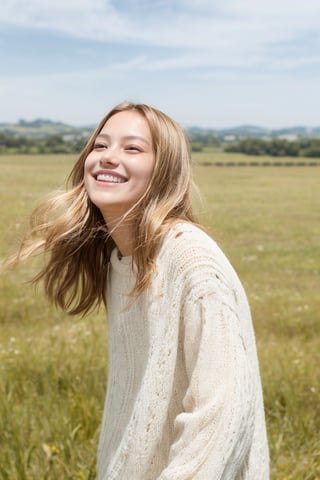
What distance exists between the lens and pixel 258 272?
525 inches

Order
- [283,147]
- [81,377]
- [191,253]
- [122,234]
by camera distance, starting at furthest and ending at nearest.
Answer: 1. [283,147]
2. [81,377]
3. [122,234]
4. [191,253]

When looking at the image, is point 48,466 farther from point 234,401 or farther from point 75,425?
point 234,401

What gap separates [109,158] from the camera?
2488 millimetres

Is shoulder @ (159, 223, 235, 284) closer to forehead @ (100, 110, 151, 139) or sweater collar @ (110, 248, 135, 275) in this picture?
sweater collar @ (110, 248, 135, 275)

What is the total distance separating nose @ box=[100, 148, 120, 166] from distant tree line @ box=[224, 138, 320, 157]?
93.8m

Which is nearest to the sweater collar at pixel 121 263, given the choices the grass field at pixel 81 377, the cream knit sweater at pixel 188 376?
the cream knit sweater at pixel 188 376

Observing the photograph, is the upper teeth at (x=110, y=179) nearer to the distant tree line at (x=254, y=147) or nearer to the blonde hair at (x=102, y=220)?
the blonde hair at (x=102, y=220)

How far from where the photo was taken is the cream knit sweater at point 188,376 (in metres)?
2.13

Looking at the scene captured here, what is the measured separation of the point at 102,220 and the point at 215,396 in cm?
98

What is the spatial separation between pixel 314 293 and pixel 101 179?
341 inches

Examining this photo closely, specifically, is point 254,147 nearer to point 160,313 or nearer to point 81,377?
point 81,377

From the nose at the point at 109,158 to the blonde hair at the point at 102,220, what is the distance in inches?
5.4

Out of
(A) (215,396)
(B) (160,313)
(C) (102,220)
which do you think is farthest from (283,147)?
(A) (215,396)

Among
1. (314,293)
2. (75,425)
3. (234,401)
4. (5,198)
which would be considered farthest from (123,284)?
(5,198)
